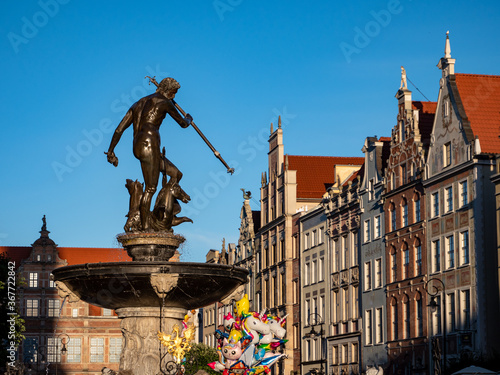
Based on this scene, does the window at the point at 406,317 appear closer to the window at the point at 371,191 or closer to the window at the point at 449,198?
the window at the point at 449,198

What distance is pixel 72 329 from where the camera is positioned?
10300 centimetres

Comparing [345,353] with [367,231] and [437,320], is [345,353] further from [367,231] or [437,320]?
[437,320]

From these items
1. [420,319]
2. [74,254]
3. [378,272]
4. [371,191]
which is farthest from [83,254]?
[420,319]

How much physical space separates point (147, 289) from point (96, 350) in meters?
85.9

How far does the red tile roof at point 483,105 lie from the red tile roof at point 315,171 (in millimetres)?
22012

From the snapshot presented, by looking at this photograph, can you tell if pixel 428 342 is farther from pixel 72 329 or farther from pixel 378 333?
pixel 72 329

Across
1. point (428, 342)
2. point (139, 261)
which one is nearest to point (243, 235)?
point (428, 342)

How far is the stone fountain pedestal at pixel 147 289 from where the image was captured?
1898 centimetres

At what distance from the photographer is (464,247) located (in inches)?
1831

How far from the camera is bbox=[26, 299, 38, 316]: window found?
103 metres

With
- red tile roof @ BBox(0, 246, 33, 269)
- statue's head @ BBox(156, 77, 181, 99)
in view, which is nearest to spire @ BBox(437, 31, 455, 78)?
statue's head @ BBox(156, 77, 181, 99)

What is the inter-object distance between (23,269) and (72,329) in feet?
24.6

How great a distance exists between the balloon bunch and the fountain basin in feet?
30.0

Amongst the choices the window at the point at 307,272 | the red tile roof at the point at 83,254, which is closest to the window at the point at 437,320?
the window at the point at 307,272
